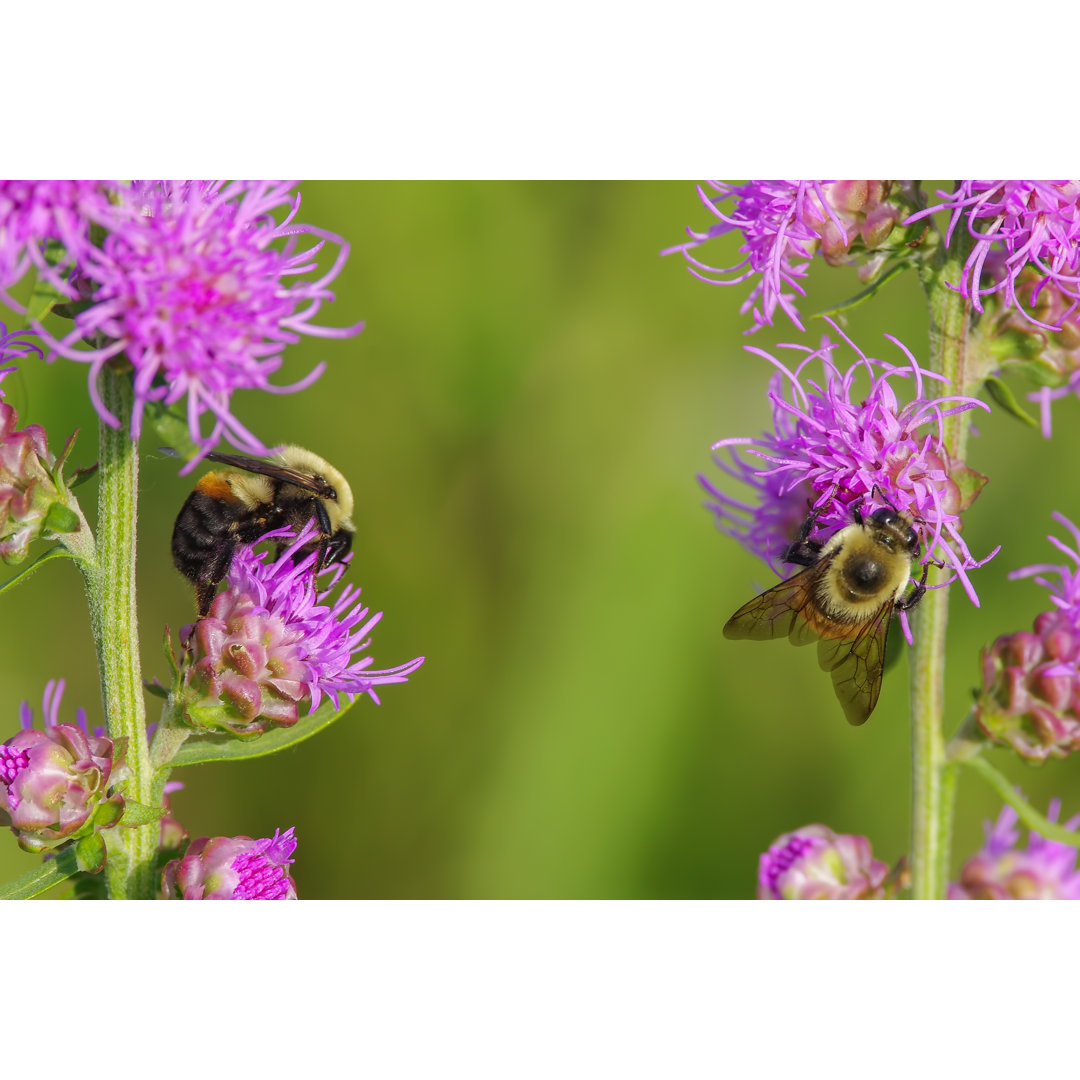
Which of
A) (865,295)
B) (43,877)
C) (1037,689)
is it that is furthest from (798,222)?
(43,877)

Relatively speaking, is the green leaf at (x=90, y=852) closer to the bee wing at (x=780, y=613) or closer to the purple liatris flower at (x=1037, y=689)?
the bee wing at (x=780, y=613)

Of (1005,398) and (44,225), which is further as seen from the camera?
(1005,398)

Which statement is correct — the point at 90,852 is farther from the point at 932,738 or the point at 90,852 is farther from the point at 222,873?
the point at 932,738

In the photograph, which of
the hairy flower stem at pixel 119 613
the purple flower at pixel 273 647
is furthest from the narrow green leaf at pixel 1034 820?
the hairy flower stem at pixel 119 613

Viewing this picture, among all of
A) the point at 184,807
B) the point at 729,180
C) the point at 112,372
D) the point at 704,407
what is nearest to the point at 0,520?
the point at 112,372

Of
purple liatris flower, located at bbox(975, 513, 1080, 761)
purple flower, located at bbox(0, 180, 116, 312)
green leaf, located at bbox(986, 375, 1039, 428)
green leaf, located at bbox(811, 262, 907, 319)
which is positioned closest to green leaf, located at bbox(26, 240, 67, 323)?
purple flower, located at bbox(0, 180, 116, 312)
